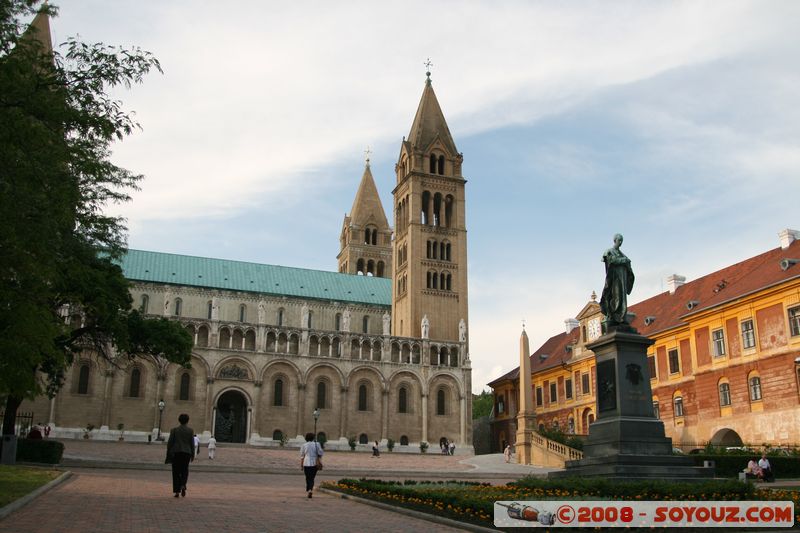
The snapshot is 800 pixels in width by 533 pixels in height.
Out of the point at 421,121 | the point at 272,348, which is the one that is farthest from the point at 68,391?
the point at 421,121

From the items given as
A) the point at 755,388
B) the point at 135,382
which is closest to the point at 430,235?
the point at 135,382

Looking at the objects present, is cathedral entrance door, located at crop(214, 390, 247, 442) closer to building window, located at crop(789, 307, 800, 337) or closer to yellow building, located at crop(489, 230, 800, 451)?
yellow building, located at crop(489, 230, 800, 451)


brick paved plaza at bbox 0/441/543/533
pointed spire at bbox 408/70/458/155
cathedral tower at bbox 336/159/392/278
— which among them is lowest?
brick paved plaza at bbox 0/441/543/533

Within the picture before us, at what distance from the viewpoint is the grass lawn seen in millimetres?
15400

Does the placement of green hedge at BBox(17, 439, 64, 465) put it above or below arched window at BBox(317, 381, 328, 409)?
below

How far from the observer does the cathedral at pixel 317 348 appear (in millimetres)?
65938

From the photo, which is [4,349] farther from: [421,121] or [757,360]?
[421,121]

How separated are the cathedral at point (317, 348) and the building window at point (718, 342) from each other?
32495 millimetres

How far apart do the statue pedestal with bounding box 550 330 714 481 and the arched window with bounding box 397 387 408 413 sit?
178ft

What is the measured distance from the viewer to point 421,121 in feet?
279

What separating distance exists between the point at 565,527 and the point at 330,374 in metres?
61.9

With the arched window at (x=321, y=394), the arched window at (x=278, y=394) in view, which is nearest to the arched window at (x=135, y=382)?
the arched window at (x=278, y=394)

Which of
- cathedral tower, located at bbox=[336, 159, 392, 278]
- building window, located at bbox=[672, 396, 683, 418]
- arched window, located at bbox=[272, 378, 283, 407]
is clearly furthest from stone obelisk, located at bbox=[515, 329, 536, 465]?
cathedral tower, located at bbox=[336, 159, 392, 278]

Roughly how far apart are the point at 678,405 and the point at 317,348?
1377 inches
